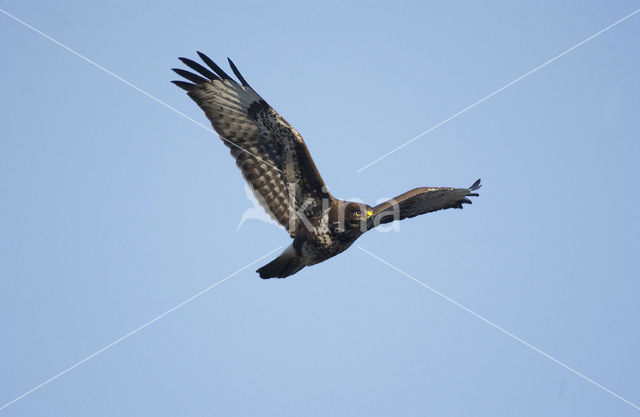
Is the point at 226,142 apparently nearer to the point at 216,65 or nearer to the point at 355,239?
the point at 216,65

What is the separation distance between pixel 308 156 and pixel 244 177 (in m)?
0.86

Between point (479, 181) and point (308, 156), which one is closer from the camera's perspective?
point (308, 156)

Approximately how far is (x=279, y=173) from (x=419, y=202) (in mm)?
1706

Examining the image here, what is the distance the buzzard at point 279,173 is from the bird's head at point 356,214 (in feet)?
0.08

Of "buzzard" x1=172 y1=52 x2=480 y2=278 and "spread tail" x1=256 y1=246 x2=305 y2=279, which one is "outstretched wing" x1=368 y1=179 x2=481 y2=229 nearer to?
"buzzard" x1=172 y1=52 x2=480 y2=278

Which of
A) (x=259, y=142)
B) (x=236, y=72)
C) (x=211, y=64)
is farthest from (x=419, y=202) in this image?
(x=211, y=64)

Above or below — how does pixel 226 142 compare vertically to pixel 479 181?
above

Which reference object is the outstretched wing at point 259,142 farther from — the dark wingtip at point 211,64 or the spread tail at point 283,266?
the spread tail at point 283,266

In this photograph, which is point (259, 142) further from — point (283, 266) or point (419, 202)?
point (419, 202)

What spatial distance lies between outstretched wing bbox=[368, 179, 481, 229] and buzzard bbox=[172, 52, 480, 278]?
2 cm

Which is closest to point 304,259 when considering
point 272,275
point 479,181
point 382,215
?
point 272,275

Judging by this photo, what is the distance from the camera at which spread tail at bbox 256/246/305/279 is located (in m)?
8.35

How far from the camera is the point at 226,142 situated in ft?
27.6

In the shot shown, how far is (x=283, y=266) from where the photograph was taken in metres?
8.38
